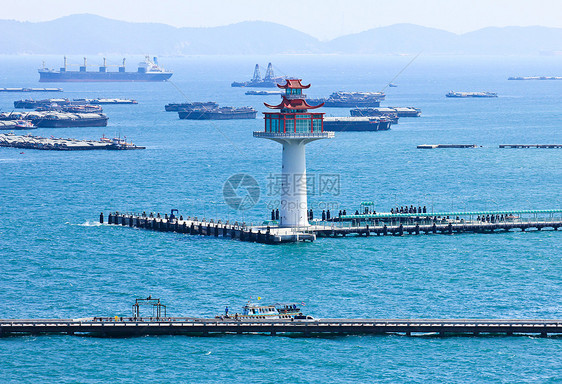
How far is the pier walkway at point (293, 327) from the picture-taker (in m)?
65.8

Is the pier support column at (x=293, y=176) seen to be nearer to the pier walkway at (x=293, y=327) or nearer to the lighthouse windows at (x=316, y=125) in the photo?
the lighthouse windows at (x=316, y=125)

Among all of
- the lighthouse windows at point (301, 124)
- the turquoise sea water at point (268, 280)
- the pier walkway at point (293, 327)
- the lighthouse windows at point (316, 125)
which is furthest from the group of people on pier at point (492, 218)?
the pier walkway at point (293, 327)

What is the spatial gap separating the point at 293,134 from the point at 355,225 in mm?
12390

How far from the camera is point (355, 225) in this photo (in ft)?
328

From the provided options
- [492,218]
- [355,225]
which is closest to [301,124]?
[355,225]

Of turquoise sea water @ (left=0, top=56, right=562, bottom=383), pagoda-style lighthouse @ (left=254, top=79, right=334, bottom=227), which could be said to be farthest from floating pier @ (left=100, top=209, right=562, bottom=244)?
pagoda-style lighthouse @ (left=254, top=79, right=334, bottom=227)

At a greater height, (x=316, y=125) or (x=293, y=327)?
(x=316, y=125)

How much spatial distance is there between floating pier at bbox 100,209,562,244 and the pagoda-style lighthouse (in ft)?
10.7

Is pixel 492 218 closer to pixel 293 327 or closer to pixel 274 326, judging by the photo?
pixel 293 327

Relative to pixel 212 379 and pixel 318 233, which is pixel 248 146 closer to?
pixel 318 233

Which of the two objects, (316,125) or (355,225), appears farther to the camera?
(355,225)

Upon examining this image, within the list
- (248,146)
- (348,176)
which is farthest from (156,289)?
(248,146)

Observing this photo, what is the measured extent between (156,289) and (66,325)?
42.0ft

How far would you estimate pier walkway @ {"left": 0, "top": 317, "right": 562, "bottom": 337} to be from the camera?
65750mm
